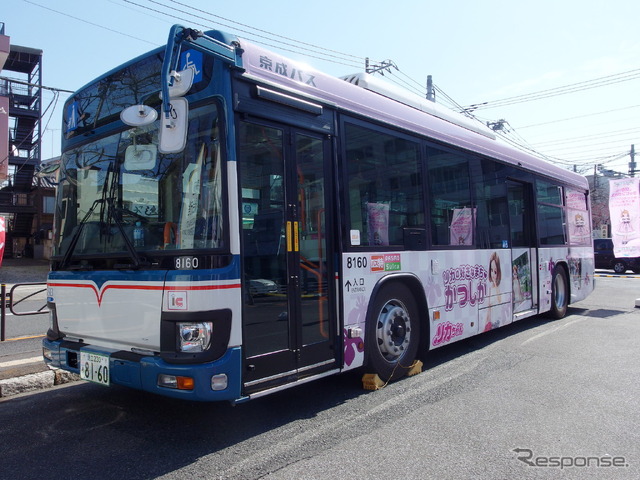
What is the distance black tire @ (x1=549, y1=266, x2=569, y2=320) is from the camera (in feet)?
31.1

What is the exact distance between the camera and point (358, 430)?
13.2 feet

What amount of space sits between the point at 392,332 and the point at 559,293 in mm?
6226

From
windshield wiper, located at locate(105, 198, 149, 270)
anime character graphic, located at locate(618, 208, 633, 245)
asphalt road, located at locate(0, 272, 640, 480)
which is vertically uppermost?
anime character graphic, located at locate(618, 208, 633, 245)

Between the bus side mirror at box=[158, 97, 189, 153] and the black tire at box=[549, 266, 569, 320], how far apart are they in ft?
26.8

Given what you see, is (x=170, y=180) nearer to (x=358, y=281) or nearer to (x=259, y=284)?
(x=259, y=284)

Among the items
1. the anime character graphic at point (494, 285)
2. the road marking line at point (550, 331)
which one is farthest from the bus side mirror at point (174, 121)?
the road marking line at point (550, 331)

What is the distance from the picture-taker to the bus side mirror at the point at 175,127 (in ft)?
11.5

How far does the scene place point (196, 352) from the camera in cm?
354

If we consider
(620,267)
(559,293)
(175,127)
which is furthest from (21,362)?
(620,267)

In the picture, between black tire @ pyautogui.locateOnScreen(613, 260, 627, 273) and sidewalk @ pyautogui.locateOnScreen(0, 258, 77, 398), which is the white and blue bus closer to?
sidewalk @ pyautogui.locateOnScreen(0, 258, 77, 398)

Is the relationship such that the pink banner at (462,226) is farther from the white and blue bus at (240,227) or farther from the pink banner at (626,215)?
the pink banner at (626,215)

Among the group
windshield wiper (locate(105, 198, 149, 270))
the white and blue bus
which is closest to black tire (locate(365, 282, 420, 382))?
the white and blue bus

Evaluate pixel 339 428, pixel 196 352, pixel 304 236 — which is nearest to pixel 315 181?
pixel 304 236

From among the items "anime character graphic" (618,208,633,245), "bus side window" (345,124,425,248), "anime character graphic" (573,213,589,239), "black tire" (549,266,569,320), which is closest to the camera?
"bus side window" (345,124,425,248)
